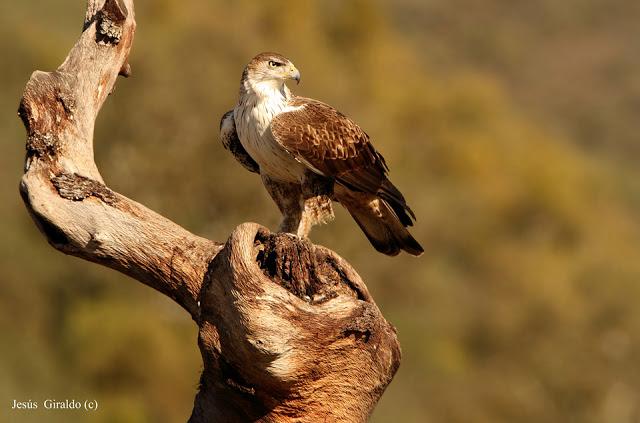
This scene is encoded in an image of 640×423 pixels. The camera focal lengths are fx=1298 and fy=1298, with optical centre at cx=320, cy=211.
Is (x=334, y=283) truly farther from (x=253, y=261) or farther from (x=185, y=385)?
(x=185, y=385)

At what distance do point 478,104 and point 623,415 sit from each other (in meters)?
20.2

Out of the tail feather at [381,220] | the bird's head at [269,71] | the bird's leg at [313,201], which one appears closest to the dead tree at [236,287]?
the bird's leg at [313,201]

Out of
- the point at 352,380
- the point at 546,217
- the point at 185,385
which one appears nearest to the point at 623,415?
the point at 185,385

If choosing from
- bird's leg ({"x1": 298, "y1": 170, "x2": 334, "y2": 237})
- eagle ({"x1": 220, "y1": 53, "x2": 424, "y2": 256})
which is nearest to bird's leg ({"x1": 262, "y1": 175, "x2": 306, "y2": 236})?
eagle ({"x1": 220, "y1": 53, "x2": 424, "y2": 256})

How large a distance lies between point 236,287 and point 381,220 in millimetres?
2373

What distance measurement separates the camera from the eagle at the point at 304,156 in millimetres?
7941

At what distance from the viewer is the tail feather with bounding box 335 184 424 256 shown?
842 centimetres

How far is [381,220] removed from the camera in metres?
8.55

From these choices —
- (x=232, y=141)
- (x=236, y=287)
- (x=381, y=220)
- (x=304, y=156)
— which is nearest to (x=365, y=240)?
(x=381, y=220)

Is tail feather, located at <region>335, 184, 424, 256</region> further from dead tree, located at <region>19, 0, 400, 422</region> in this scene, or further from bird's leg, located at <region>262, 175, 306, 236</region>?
dead tree, located at <region>19, 0, 400, 422</region>

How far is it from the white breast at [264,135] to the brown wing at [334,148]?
0.08 metres

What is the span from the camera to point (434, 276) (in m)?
34.4

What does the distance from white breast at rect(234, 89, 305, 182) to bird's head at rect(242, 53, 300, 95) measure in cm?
12

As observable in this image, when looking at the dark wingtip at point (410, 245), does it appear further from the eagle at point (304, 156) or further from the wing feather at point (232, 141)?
the wing feather at point (232, 141)
